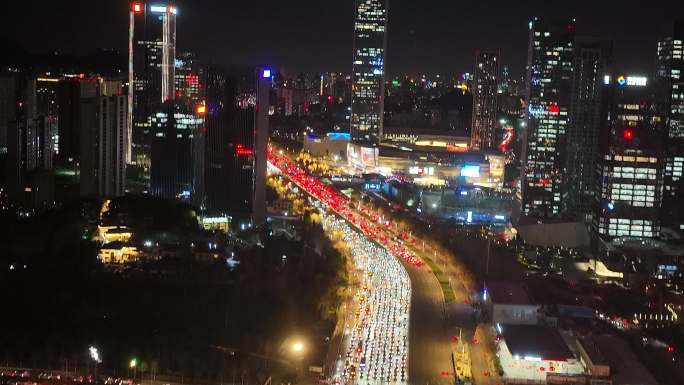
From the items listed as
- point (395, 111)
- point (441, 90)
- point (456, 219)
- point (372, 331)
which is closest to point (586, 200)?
point (456, 219)

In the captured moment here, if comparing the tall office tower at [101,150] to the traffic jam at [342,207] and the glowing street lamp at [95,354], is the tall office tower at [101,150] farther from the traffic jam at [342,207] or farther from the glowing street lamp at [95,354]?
the glowing street lamp at [95,354]

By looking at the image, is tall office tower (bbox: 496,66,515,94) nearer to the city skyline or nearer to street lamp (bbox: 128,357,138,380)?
the city skyline

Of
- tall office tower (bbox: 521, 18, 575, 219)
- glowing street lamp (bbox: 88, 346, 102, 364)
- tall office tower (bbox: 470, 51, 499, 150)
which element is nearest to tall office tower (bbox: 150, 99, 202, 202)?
tall office tower (bbox: 521, 18, 575, 219)

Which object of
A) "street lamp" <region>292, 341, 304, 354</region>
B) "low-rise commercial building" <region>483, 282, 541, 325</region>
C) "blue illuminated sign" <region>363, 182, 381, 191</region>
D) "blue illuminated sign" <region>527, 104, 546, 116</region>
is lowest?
"street lamp" <region>292, 341, 304, 354</region>

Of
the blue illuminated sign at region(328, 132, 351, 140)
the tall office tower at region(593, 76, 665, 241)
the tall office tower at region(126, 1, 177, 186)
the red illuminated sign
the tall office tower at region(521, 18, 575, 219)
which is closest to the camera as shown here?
the tall office tower at region(593, 76, 665, 241)

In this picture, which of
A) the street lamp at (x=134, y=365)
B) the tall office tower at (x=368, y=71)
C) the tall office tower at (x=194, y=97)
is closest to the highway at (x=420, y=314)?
the street lamp at (x=134, y=365)

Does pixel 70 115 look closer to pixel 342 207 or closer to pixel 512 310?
pixel 342 207
